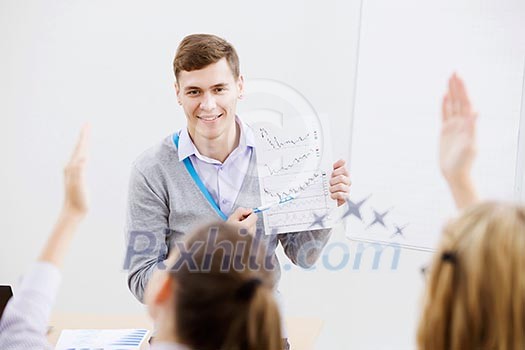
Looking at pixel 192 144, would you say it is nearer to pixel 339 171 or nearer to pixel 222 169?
pixel 222 169

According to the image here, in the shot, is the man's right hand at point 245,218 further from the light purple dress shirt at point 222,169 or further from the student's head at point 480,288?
the student's head at point 480,288

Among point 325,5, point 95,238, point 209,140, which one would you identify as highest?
point 325,5

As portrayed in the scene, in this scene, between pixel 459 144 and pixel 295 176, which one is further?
pixel 295 176

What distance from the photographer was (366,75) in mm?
2738

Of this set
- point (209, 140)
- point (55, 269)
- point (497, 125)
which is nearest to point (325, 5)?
point (497, 125)

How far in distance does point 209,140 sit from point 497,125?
95cm

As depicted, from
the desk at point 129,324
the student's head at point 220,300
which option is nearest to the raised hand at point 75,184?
the student's head at point 220,300

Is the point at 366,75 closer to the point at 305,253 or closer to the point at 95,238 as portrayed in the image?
the point at 305,253

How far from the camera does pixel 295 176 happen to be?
2225 millimetres

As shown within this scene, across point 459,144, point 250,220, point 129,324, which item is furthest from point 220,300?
point 129,324

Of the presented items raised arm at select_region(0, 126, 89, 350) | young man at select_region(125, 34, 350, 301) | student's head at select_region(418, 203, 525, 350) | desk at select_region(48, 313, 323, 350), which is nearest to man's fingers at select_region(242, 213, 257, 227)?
young man at select_region(125, 34, 350, 301)

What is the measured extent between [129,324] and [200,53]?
0.85 meters

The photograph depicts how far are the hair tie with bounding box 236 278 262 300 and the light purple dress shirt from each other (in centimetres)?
94

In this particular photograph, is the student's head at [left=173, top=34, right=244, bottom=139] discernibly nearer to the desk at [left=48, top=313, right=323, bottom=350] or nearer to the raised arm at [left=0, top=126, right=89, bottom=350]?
the desk at [left=48, top=313, right=323, bottom=350]
